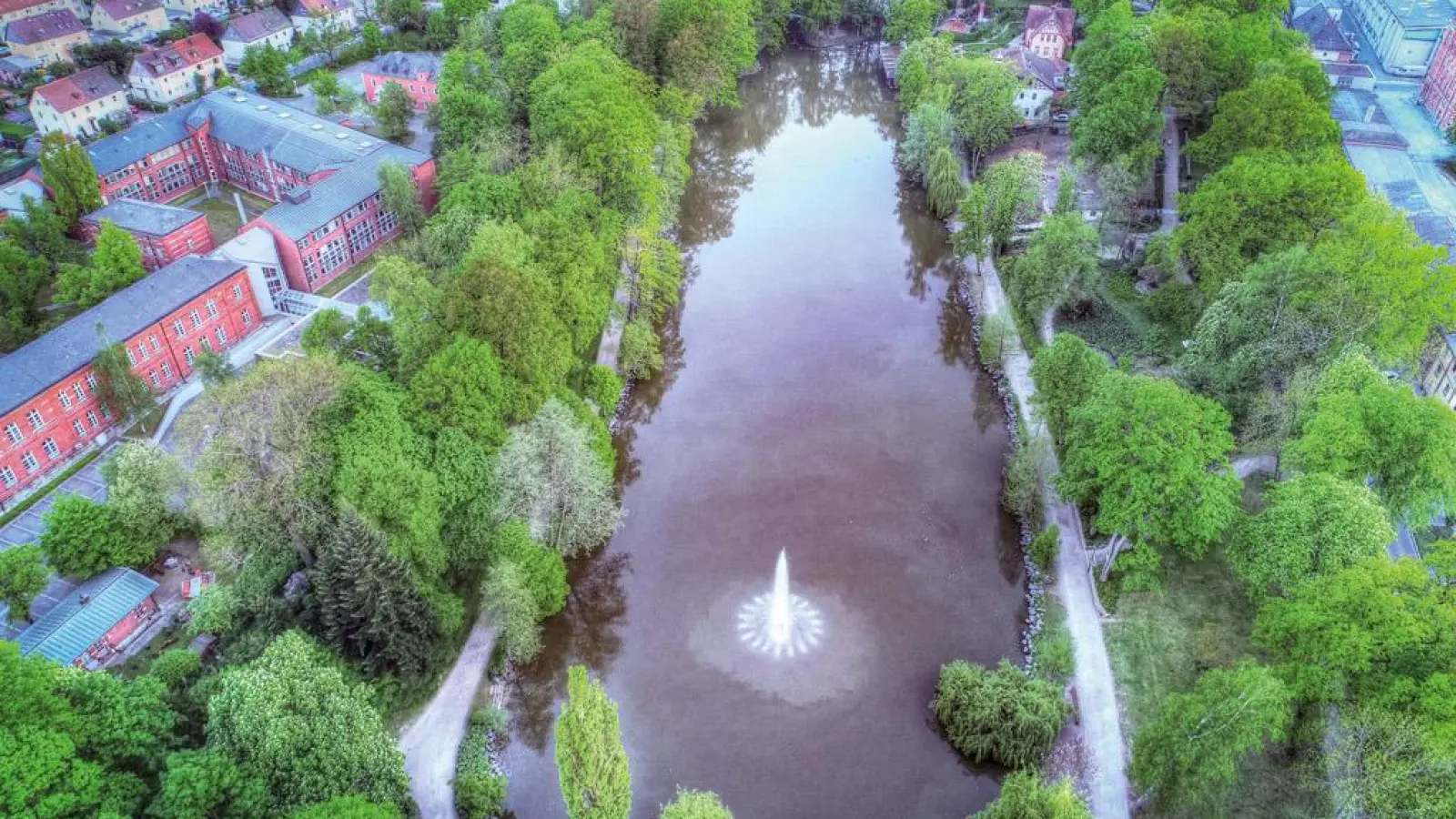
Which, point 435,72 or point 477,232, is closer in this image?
point 477,232

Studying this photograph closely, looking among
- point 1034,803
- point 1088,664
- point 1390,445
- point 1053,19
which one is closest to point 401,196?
point 1088,664

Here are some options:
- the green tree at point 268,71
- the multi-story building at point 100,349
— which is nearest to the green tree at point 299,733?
the multi-story building at point 100,349

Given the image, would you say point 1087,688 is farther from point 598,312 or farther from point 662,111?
point 662,111

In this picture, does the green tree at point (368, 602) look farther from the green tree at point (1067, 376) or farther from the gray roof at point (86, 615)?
the green tree at point (1067, 376)

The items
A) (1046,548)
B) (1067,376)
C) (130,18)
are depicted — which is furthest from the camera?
(130,18)

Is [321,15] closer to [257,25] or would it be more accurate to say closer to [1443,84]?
[257,25]

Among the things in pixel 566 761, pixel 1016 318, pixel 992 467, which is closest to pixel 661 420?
pixel 992 467

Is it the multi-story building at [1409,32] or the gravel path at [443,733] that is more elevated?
the multi-story building at [1409,32]
